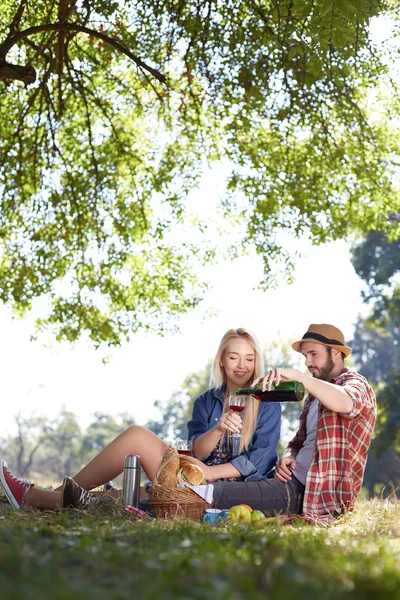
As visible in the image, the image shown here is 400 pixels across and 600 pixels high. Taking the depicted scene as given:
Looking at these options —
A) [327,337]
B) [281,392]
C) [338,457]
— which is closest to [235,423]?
[281,392]

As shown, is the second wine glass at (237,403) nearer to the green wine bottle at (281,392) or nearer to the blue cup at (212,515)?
the green wine bottle at (281,392)

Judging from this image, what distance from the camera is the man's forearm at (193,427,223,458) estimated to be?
581 centimetres

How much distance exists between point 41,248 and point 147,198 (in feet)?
6.53

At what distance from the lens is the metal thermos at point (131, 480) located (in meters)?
5.40

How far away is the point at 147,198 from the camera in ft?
42.4

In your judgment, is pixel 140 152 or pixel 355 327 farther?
pixel 355 327

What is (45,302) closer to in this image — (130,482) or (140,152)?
(140,152)

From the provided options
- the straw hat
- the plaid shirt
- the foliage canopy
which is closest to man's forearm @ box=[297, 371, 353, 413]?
the plaid shirt

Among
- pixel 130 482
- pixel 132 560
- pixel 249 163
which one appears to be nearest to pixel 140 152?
pixel 249 163

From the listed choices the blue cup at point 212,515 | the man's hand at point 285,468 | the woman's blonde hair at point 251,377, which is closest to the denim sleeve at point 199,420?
the woman's blonde hair at point 251,377

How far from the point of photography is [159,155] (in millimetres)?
12883

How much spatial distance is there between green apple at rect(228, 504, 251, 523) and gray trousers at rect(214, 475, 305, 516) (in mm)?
426

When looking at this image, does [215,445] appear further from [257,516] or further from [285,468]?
[257,516]

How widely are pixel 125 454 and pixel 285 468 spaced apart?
1200 mm
